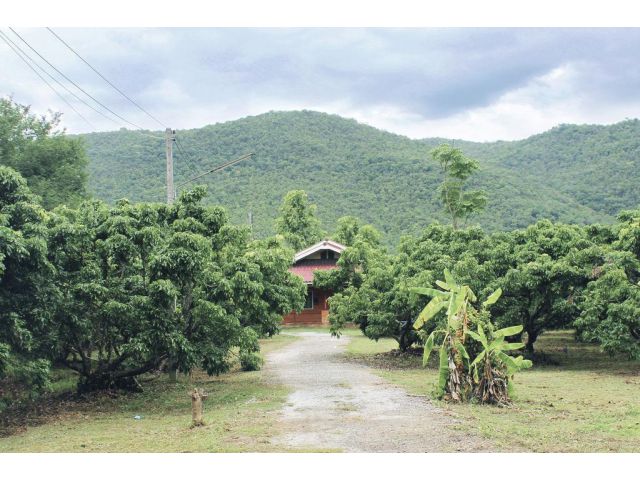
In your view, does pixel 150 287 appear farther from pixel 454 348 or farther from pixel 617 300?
pixel 617 300

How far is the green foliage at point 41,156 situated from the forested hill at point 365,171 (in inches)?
567

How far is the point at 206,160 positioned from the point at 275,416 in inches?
1823

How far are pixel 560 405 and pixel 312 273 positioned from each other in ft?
81.2

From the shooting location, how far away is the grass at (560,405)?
30.5 feet

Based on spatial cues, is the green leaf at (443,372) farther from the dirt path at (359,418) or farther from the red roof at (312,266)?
the red roof at (312,266)

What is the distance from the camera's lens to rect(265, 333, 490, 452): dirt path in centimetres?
924

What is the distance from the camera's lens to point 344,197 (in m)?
55.8

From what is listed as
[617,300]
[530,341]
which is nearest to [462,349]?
[617,300]

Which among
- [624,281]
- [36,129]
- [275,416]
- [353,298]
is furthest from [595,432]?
[36,129]

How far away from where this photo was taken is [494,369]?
12492 millimetres

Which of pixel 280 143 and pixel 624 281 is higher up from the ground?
pixel 280 143

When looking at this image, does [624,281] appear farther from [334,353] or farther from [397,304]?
[334,353]

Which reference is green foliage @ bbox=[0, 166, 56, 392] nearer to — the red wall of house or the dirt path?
the dirt path

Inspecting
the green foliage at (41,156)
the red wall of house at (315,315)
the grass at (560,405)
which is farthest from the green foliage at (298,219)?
the grass at (560,405)
